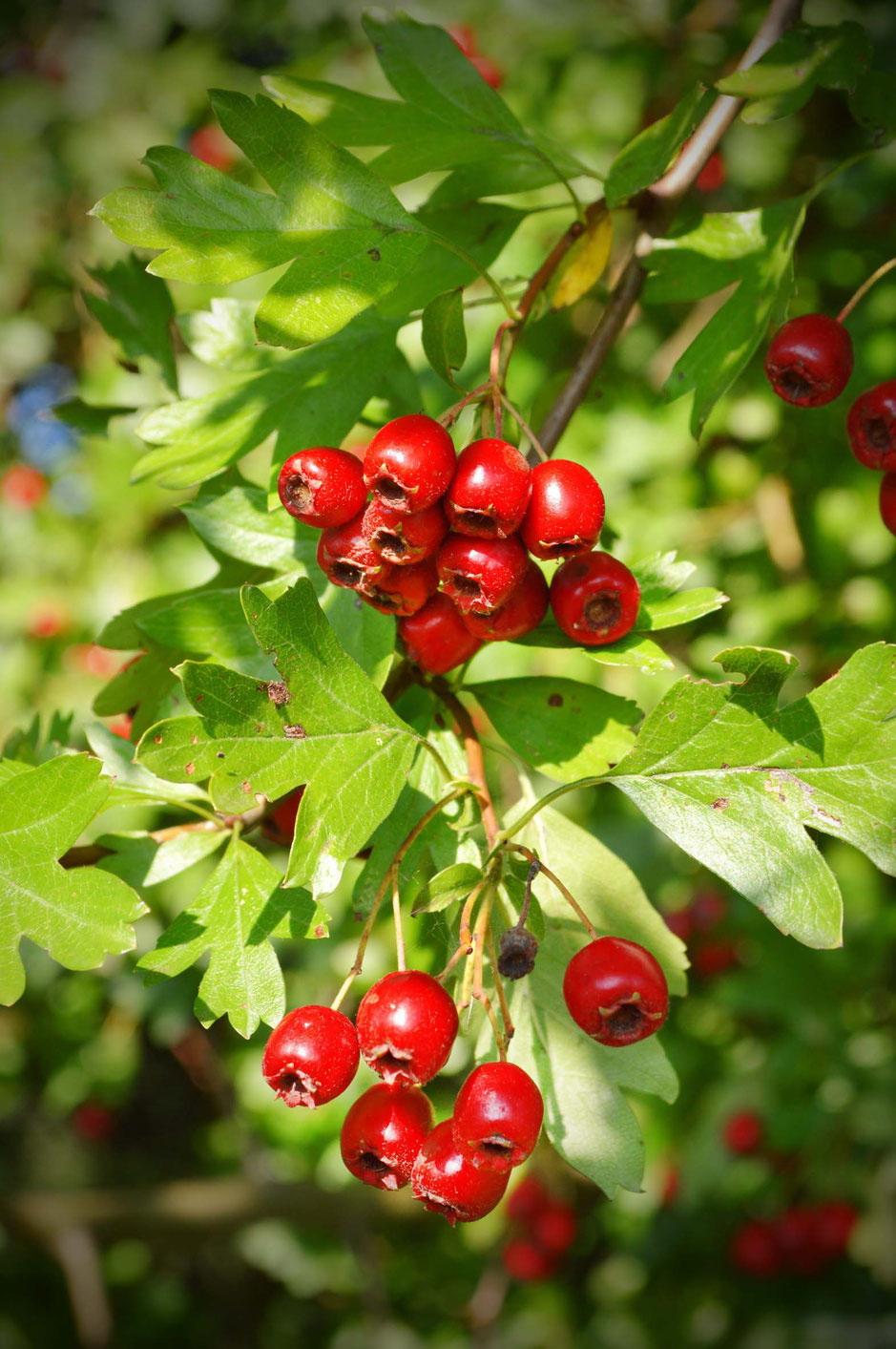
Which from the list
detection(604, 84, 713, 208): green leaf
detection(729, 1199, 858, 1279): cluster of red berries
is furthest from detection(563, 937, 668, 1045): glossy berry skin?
detection(729, 1199, 858, 1279): cluster of red berries

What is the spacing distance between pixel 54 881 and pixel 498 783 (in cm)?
61

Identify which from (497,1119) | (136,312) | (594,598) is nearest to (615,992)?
(497,1119)

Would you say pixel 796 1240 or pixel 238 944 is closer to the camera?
pixel 238 944

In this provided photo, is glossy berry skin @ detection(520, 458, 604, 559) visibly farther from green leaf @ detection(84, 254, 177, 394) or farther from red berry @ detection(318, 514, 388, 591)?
green leaf @ detection(84, 254, 177, 394)

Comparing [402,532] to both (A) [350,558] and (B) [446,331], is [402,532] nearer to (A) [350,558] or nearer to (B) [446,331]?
(A) [350,558]

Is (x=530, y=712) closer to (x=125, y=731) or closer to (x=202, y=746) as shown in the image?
(x=202, y=746)

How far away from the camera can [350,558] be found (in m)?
0.98

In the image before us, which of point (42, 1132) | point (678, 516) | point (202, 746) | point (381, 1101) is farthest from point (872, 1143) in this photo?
point (42, 1132)

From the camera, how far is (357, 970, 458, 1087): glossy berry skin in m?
0.85

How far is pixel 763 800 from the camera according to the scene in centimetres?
96

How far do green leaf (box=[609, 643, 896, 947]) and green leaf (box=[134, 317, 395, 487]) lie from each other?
1.77ft

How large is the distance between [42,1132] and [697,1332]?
289 centimetres

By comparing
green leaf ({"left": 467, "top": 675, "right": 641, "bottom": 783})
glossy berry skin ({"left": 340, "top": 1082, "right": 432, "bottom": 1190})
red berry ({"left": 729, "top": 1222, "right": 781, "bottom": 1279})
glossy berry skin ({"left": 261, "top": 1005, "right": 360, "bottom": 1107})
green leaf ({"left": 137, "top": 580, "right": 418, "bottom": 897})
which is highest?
green leaf ({"left": 137, "top": 580, "right": 418, "bottom": 897})

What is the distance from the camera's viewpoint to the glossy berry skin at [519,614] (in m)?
1.00
